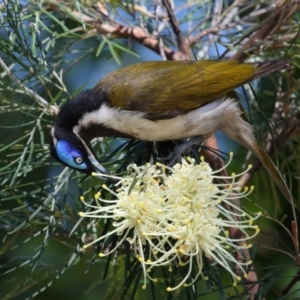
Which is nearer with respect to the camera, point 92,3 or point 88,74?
point 92,3

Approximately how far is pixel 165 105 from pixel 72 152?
0.85ft

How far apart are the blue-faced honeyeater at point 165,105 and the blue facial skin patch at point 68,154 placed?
0.01m

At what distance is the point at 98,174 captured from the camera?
992 millimetres

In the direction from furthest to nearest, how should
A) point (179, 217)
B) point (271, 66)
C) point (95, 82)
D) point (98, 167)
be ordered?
point (95, 82) < point (271, 66) < point (98, 167) < point (179, 217)

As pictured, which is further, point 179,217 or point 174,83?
point 174,83

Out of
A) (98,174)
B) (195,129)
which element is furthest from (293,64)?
(98,174)

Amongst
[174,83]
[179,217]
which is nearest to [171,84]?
[174,83]

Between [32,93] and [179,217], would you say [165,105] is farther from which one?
[179,217]

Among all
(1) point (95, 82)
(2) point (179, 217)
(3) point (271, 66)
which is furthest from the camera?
(1) point (95, 82)

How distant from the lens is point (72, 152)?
3.73ft

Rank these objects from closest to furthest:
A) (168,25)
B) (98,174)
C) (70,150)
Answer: (98,174) → (70,150) → (168,25)

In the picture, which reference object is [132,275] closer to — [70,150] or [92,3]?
[70,150]

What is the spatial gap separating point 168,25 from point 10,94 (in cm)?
40

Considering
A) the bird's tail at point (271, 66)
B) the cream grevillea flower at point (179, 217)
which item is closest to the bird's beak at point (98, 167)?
the cream grevillea flower at point (179, 217)
